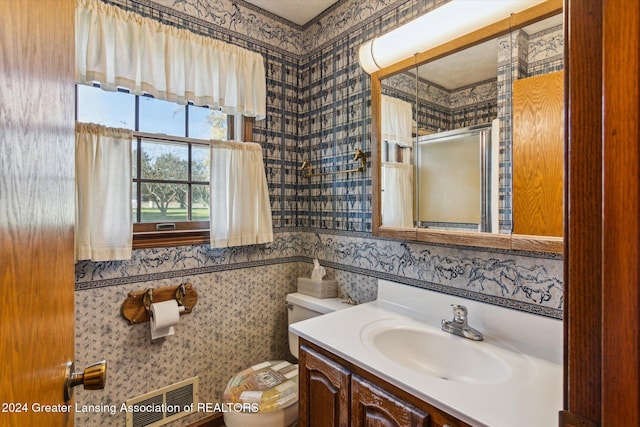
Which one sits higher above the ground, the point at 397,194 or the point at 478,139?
the point at 478,139

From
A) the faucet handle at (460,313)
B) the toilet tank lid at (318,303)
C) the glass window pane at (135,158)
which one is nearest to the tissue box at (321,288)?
the toilet tank lid at (318,303)

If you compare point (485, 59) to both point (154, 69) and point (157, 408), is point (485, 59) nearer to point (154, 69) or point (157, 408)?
point (154, 69)

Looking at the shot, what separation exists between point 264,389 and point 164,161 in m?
1.26

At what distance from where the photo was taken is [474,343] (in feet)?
3.76

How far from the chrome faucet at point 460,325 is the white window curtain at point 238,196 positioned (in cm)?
108

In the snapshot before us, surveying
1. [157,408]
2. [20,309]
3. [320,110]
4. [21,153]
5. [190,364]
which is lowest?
[157,408]

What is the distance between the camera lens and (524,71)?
3.57 ft

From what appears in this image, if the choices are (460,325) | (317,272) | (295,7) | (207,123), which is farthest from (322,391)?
(295,7)

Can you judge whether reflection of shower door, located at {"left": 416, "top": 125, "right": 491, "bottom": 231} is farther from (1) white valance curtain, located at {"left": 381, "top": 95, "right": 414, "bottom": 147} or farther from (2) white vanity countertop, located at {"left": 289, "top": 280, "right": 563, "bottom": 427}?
(2) white vanity countertop, located at {"left": 289, "top": 280, "right": 563, "bottom": 427}

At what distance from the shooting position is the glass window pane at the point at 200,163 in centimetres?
175

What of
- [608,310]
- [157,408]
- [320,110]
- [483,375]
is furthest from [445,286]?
[157,408]

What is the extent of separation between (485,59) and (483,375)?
116 cm

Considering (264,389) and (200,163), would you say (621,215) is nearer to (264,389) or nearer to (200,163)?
(264,389)

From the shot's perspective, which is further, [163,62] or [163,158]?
[163,158]
